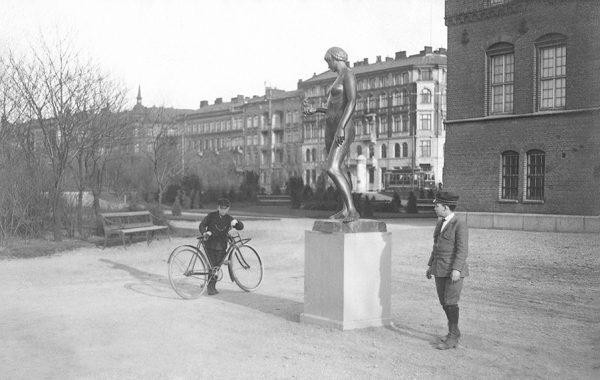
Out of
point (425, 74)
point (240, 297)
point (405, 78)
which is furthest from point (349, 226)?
point (405, 78)

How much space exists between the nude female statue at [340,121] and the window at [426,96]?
252 feet

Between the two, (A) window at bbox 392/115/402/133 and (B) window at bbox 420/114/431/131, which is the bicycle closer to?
(B) window at bbox 420/114/431/131

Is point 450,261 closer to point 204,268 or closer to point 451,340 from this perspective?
point 451,340

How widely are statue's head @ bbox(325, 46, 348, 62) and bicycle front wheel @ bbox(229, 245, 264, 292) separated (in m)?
4.03

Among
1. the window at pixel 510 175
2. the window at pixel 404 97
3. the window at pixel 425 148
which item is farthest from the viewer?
the window at pixel 404 97

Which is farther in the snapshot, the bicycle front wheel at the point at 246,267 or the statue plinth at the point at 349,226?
the bicycle front wheel at the point at 246,267

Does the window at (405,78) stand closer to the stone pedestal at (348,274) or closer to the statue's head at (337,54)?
the statue's head at (337,54)

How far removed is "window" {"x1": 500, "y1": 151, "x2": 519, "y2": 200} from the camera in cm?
2522

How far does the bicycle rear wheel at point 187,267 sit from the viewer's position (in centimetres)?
1099

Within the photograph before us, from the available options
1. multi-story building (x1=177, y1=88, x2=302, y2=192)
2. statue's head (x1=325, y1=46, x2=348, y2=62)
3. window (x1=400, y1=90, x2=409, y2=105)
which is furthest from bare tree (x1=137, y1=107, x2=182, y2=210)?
multi-story building (x1=177, y1=88, x2=302, y2=192)

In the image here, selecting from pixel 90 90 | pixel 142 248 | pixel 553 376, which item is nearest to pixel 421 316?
pixel 553 376

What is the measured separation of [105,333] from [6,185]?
12330 millimetres

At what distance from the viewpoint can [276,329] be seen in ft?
28.0

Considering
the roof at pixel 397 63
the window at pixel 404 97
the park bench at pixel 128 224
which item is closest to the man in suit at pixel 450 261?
the park bench at pixel 128 224
